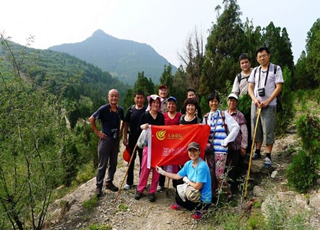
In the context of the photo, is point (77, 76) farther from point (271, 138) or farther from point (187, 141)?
point (271, 138)

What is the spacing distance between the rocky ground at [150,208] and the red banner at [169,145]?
0.97 metres

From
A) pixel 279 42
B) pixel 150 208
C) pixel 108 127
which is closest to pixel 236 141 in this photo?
pixel 150 208

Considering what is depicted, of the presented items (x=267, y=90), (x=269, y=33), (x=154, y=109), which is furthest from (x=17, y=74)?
(x=269, y=33)

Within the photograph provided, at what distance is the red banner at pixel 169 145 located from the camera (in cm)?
500

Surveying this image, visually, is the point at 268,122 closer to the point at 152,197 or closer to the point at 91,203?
the point at 152,197

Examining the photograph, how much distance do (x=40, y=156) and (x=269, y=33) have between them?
17.5 meters

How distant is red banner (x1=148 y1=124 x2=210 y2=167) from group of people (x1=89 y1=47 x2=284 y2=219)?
16cm

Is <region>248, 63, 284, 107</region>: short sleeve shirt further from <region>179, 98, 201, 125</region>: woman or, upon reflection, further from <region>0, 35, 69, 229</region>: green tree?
<region>0, 35, 69, 229</region>: green tree

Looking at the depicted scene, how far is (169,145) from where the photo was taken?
16.9ft

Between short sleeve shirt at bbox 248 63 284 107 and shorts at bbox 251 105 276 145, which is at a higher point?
short sleeve shirt at bbox 248 63 284 107

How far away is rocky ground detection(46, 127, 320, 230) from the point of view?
4469 millimetres

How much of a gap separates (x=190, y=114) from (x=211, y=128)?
509 mm

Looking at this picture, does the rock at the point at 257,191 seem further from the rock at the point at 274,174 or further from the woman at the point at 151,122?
the woman at the point at 151,122

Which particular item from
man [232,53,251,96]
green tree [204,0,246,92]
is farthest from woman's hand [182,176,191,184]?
green tree [204,0,246,92]
